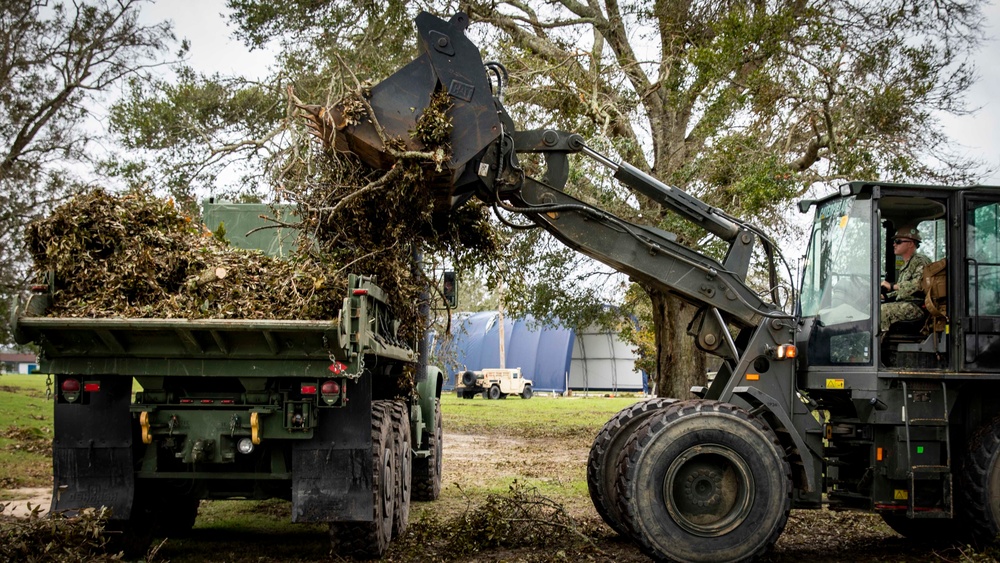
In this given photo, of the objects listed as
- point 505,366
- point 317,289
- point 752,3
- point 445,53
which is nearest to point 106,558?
point 317,289

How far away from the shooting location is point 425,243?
9211 mm

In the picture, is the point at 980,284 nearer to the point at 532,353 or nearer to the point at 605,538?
the point at 605,538

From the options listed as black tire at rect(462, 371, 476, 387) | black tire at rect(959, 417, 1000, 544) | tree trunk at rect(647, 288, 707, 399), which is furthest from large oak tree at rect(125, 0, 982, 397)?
black tire at rect(462, 371, 476, 387)

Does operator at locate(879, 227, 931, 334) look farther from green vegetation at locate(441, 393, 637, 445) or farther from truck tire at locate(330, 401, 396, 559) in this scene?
green vegetation at locate(441, 393, 637, 445)

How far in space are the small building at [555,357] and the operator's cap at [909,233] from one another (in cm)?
4129

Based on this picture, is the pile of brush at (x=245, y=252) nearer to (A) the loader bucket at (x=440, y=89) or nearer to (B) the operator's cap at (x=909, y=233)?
(A) the loader bucket at (x=440, y=89)

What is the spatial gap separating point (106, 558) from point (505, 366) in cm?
4477

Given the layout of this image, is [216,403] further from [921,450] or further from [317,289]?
[921,450]

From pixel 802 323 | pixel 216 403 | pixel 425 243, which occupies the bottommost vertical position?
pixel 216 403

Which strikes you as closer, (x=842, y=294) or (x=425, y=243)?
(x=842, y=294)

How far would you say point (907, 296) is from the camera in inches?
324

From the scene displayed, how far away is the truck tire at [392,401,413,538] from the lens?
8.56 m

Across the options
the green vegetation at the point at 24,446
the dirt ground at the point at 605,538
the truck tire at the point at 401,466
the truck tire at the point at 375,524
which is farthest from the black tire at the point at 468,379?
→ the truck tire at the point at 375,524

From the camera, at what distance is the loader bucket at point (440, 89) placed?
749 centimetres
